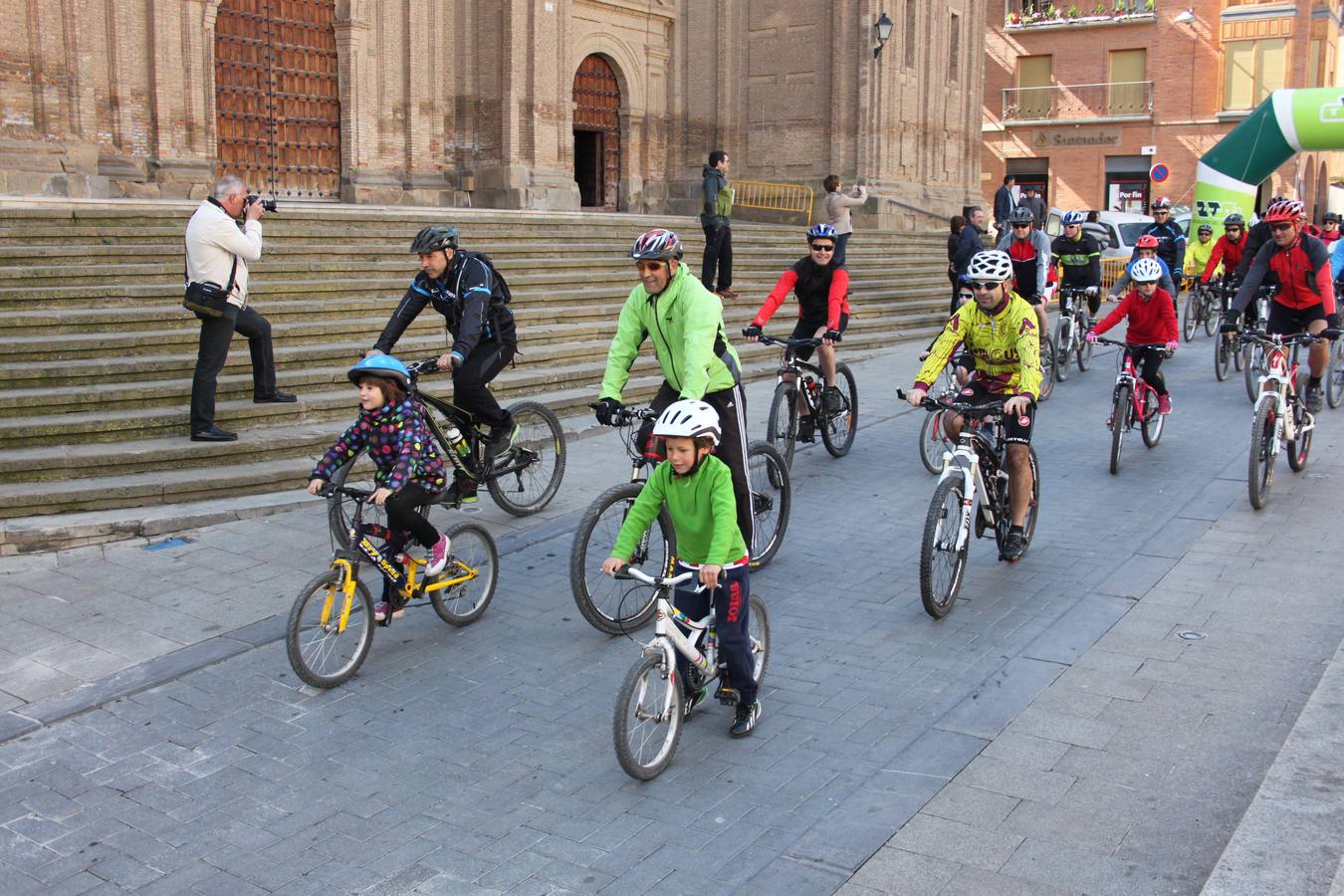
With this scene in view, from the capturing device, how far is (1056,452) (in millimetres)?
11133


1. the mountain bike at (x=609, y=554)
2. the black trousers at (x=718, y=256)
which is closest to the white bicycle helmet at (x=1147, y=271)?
the mountain bike at (x=609, y=554)

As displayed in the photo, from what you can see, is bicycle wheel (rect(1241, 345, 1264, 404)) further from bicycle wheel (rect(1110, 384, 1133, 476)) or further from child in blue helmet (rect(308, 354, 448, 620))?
child in blue helmet (rect(308, 354, 448, 620))

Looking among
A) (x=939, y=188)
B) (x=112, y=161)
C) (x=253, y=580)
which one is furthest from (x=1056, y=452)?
(x=939, y=188)

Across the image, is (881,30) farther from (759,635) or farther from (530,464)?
(759,635)

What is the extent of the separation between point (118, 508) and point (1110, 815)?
6.50 metres

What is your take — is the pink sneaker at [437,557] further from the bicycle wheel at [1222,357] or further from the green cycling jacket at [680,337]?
the bicycle wheel at [1222,357]

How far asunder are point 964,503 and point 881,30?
22416mm

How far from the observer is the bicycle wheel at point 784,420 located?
9.94m

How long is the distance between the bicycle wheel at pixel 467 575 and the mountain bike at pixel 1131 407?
5.58 meters

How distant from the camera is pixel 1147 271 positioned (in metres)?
10.5

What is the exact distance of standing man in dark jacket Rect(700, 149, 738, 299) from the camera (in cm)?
1669

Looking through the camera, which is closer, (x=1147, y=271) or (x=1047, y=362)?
(x=1147, y=271)

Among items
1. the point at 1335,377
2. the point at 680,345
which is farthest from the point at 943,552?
the point at 1335,377

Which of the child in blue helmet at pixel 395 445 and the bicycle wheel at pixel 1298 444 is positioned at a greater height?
the child in blue helmet at pixel 395 445
